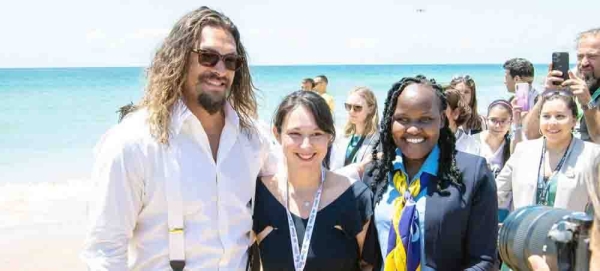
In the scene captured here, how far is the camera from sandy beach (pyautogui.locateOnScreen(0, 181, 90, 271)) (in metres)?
7.74

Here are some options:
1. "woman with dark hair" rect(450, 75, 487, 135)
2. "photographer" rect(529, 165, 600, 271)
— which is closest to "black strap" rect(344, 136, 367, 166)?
"woman with dark hair" rect(450, 75, 487, 135)

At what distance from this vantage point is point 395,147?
312cm

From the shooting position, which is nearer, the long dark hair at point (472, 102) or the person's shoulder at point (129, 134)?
the person's shoulder at point (129, 134)

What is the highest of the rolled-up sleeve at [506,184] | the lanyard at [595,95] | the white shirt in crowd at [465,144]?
the lanyard at [595,95]

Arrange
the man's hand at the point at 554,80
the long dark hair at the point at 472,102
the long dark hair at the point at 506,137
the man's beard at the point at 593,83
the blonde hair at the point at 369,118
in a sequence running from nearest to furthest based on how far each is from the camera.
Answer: the man's beard at the point at 593,83 < the man's hand at the point at 554,80 < the long dark hair at the point at 506,137 < the blonde hair at the point at 369,118 < the long dark hair at the point at 472,102

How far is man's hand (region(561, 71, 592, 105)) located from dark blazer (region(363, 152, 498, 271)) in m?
2.06

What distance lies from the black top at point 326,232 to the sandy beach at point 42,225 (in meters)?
5.02

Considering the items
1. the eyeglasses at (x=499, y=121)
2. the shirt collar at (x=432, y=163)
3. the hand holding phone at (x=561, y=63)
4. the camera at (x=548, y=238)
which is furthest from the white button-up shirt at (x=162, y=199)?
the eyeglasses at (x=499, y=121)

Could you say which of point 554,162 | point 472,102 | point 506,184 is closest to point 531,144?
point 554,162

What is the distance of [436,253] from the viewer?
285 cm

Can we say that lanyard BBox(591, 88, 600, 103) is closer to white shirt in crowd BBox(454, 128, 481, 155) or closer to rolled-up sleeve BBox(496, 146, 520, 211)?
rolled-up sleeve BBox(496, 146, 520, 211)

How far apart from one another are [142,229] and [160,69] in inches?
29.8

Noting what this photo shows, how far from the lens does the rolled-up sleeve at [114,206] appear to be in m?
2.77

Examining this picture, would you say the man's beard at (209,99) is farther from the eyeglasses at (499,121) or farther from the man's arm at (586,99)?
the eyeglasses at (499,121)
